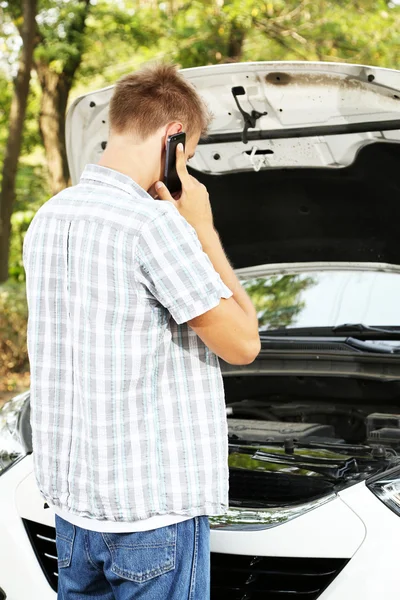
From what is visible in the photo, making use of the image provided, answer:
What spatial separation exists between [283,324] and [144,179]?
2.12m

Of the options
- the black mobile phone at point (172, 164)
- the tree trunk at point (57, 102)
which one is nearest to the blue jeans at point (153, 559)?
the black mobile phone at point (172, 164)

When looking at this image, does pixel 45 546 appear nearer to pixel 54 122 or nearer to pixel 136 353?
pixel 136 353

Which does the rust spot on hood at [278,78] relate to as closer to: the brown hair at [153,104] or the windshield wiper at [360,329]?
the brown hair at [153,104]

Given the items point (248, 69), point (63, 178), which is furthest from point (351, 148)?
point (63, 178)

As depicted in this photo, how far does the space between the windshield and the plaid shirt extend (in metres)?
2.03

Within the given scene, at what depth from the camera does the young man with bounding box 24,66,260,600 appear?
1747 mm

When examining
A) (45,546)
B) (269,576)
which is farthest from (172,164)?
(45,546)

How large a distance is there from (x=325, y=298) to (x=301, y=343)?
0.40 meters

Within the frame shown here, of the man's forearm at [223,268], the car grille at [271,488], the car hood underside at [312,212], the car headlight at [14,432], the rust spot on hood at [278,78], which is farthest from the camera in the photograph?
the car hood underside at [312,212]

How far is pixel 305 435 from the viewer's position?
3328mm

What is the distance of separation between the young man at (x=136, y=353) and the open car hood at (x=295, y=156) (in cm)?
106

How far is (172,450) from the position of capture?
5.99 feet

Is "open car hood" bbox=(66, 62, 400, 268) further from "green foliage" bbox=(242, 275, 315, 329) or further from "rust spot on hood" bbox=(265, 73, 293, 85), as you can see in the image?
"green foliage" bbox=(242, 275, 315, 329)

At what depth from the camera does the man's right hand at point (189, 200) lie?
1908 mm
